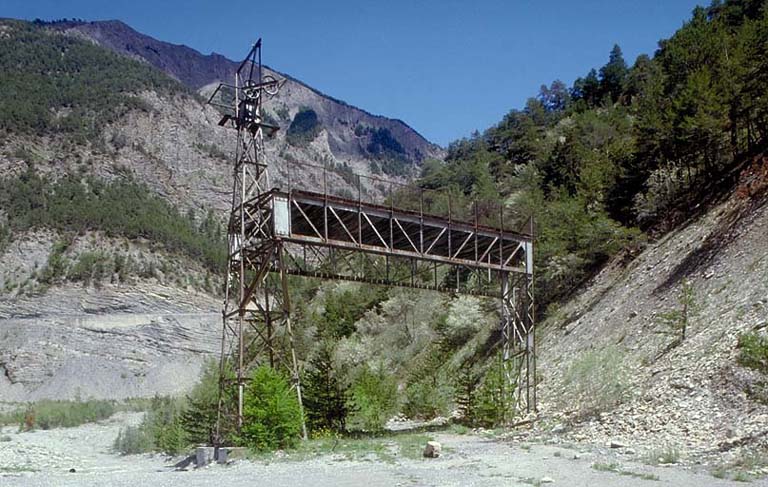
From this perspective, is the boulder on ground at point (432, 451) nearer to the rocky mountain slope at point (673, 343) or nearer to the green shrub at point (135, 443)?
the rocky mountain slope at point (673, 343)

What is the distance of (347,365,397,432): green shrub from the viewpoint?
28203mm

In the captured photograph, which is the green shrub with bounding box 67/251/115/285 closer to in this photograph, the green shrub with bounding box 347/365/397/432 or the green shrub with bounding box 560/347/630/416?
the green shrub with bounding box 347/365/397/432

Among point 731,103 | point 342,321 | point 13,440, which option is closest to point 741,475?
point 731,103

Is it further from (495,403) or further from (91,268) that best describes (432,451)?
(91,268)

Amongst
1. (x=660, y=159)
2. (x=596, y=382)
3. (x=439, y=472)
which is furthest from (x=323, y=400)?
(x=660, y=159)

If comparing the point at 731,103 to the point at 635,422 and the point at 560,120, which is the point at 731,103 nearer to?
the point at 635,422

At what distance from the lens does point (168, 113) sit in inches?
5094

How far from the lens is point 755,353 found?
62.5ft

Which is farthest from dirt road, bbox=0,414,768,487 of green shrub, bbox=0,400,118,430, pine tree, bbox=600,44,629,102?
pine tree, bbox=600,44,629,102

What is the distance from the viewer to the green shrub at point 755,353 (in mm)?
18984

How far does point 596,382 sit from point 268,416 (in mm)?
12528

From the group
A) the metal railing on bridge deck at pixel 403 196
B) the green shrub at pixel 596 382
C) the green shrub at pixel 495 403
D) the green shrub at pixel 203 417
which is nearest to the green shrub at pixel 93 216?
the metal railing on bridge deck at pixel 403 196

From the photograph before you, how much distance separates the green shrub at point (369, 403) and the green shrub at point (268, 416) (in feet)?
19.7

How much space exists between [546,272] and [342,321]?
79.0 feet
